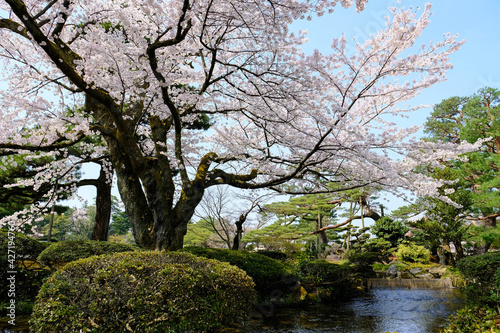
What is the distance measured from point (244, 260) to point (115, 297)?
13.3 ft

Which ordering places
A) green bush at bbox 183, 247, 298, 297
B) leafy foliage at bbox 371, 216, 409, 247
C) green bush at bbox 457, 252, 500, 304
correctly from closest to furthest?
green bush at bbox 457, 252, 500, 304
green bush at bbox 183, 247, 298, 297
leafy foliage at bbox 371, 216, 409, 247

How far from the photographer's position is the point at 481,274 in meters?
5.93

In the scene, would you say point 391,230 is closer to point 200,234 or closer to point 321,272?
point 321,272

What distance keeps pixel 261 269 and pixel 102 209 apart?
644cm

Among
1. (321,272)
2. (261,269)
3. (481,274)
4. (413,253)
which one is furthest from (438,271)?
(261,269)

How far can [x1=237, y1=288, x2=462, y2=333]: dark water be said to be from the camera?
508 centimetres

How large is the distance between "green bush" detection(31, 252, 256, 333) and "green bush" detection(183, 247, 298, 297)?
3141 millimetres

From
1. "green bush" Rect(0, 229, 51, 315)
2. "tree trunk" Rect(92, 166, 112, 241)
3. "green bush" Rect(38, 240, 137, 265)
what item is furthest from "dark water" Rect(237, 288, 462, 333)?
"tree trunk" Rect(92, 166, 112, 241)

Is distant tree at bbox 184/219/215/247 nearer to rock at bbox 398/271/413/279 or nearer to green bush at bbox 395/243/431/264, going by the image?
rock at bbox 398/271/413/279

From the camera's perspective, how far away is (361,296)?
927cm

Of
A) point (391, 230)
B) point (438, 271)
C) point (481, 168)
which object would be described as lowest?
point (438, 271)

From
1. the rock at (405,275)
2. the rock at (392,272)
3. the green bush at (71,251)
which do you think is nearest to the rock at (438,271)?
the rock at (405,275)

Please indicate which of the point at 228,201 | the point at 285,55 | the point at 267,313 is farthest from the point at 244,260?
the point at 228,201

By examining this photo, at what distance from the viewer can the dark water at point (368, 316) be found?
200 inches
